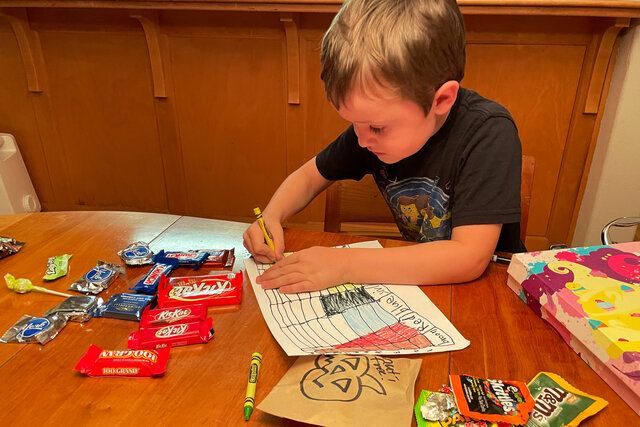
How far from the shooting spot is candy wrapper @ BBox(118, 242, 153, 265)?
0.70 meters

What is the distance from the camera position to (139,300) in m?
0.59

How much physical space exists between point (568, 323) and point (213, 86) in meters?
1.86

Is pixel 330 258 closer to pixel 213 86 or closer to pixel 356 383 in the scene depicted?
pixel 356 383

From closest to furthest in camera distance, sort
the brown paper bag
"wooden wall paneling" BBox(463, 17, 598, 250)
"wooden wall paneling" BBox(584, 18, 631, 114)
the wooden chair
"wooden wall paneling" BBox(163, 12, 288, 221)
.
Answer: the brown paper bag, the wooden chair, "wooden wall paneling" BBox(584, 18, 631, 114), "wooden wall paneling" BBox(463, 17, 598, 250), "wooden wall paneling" BBox(163, 12, 288, 221)

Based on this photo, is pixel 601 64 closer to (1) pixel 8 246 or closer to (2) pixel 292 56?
(2) pixel 292 56

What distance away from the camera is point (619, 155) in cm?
175

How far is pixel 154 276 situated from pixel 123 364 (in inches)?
7.8

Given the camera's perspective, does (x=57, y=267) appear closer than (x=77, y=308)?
No

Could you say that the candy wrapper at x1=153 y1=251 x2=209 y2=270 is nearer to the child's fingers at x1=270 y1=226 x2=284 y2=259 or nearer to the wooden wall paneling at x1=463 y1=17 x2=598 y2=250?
the child's fingers at x1=270 y1=226 x2=284 y2=259

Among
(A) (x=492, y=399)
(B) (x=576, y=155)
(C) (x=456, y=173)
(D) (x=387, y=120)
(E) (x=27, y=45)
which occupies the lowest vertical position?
(B) (x=576, y=155)

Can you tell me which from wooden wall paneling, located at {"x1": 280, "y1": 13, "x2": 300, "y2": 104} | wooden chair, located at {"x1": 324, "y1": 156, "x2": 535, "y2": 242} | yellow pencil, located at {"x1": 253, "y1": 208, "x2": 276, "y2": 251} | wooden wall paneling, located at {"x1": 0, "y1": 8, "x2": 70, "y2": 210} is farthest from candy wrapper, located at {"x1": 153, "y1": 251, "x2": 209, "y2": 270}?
wooden wall paneling, located at {"x1": 0, "y1": 8, "x2": 70, "y2": 210}

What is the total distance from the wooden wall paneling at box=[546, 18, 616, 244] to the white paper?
1615 millimetres

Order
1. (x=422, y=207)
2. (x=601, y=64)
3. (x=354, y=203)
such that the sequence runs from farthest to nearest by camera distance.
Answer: (x=601, y=64)
(x=354, y=203)
(x=422, y=207)

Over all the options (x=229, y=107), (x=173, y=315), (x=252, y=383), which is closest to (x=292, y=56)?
(x=229, y=107)
